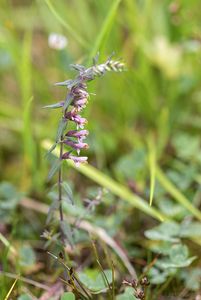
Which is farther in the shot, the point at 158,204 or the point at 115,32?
the point at 115,32

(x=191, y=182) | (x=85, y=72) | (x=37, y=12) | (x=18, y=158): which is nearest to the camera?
(x=85, y=72)

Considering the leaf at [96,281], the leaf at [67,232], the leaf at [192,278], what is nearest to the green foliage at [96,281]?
the leaf at [96,281]

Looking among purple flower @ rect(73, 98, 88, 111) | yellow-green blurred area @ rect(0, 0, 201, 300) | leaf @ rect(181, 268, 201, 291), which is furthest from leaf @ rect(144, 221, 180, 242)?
purple flower @ rect(73, 98, 88, 111)

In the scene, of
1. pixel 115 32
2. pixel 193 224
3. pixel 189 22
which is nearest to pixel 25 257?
pixel 193 224

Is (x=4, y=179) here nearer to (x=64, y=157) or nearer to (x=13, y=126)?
(x=13, y=126)

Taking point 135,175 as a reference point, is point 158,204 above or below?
below

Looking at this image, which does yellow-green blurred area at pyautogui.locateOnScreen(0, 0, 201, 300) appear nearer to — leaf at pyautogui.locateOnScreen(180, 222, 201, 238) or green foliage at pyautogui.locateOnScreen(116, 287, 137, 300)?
leaf at pyautogui.locateOnScreen(180, 222, 201, 238)
